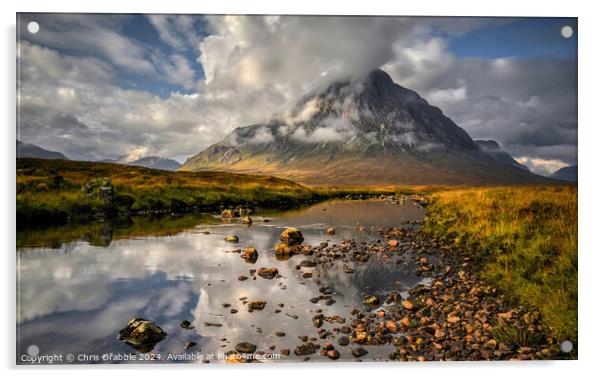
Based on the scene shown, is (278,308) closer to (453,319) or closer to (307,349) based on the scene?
(307,349)

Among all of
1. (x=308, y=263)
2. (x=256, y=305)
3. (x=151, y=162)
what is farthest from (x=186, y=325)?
(x=151, y=162)

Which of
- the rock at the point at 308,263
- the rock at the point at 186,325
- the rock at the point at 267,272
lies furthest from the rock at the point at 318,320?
the rock at the point at 308,263

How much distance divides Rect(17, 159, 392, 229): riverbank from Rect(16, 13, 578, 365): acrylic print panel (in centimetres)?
31

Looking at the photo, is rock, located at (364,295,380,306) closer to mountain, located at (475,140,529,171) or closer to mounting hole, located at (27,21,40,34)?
mountain, located at (475,140,529,171)

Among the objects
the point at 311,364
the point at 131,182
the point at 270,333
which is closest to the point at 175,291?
the point at 270,333

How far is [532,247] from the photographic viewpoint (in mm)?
7758

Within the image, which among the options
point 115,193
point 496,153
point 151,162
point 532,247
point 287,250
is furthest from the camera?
point 115,193

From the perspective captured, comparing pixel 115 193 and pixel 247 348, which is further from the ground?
pixel 115 193

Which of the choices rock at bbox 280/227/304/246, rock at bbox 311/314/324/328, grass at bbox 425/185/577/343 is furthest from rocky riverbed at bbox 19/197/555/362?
rock at bbox 280/227/304/246

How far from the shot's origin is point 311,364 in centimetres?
654

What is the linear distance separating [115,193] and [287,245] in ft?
44.6

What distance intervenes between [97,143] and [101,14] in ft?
12.8

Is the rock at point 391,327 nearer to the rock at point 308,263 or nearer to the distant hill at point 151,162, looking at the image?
the rock at point 308,263

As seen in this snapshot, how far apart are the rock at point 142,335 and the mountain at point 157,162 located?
663cm
